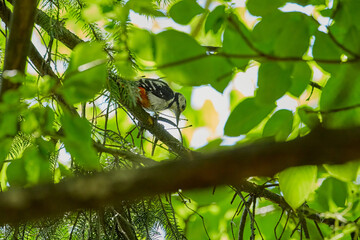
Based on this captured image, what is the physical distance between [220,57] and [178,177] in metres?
0.55

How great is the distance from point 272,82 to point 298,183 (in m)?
0.35

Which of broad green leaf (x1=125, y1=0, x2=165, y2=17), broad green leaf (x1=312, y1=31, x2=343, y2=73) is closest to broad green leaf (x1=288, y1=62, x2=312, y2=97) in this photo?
broad green leaf (x1=312, y1=31, x2=343, y2=73)

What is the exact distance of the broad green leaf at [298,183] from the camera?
1.21 meters

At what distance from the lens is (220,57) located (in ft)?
3.11

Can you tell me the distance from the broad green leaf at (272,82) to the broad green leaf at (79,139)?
1.19 feet

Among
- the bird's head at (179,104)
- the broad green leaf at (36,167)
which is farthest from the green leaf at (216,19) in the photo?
the bird's head at (179,104)

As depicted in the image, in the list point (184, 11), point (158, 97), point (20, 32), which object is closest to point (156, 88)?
point (158, 97)

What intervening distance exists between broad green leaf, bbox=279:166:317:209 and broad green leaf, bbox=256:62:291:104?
0.30m

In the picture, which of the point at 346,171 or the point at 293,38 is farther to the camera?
the point at 346,171

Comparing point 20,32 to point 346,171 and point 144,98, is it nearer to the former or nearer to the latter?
point 346,171

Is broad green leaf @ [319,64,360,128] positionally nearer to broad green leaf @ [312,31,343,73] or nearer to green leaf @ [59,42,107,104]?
broad green leaf @ [312,31,343,73]

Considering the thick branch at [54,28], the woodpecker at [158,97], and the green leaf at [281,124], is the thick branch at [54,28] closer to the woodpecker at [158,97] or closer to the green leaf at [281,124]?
the green leaf at [281,124]

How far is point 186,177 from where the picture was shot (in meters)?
0.44

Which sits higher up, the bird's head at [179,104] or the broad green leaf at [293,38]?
the bird's head at [179,104]
